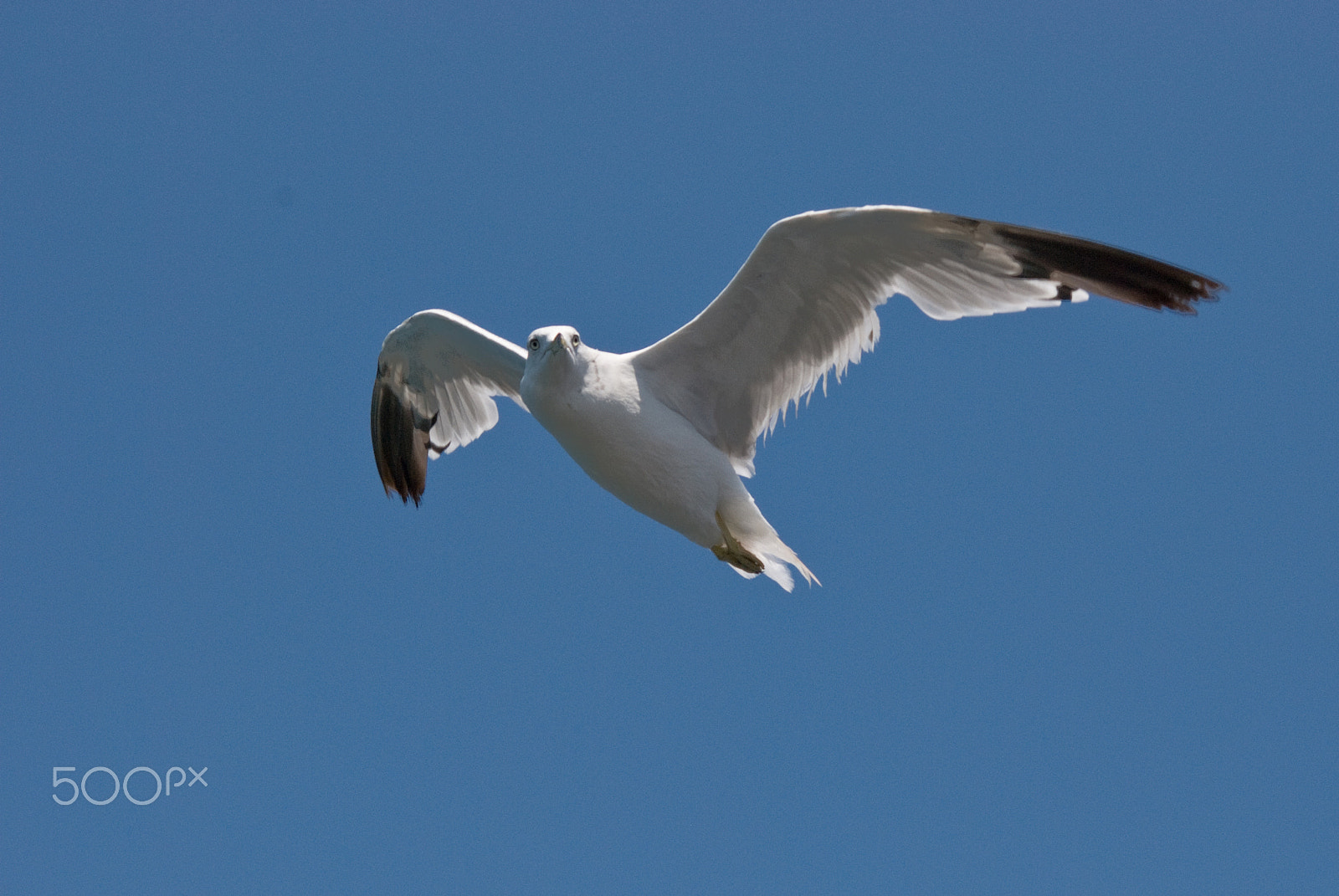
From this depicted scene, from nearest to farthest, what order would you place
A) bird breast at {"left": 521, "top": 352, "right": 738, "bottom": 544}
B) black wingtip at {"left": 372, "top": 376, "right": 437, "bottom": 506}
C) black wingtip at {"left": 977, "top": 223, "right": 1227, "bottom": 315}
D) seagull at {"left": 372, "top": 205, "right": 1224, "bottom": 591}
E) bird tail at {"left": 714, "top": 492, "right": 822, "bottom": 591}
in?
black wingtip at {"left": 977, "top": 223, "right": 1227, "bottom": 315} < seagull at {"left": 372, "top": 205, "right": 1224, "bottom": 591} < bird breast at {"left": 521, "top": 352, "right": 738, "bottom": 544} < bird tail at {"left": 714, "top": 492, "right": 822, "bottom": 591} < black wingtip at {"left": 372, "top": 376, "right": 437, "bottom": 506}

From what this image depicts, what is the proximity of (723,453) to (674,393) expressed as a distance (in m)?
0.58

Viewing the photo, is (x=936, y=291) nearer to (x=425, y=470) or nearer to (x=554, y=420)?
(x=554, y=420)

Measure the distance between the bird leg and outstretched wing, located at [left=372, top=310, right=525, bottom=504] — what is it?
7.20 ft

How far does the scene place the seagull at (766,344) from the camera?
8.67 m

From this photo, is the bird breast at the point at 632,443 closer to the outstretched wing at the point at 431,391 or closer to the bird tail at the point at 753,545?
the bird tail at the point at 753,545

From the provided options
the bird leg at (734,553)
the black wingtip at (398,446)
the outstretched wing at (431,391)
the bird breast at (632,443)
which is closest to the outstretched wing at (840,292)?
the bird breast at (632,443)

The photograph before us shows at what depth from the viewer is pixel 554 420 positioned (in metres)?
9.12

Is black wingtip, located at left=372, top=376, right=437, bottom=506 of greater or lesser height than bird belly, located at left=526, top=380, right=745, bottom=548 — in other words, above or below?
above

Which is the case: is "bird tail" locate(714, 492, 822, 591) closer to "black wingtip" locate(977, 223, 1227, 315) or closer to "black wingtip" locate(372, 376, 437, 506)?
"black wingtip" locate(977, 223, 1227, 315)

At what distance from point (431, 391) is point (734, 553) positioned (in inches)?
134

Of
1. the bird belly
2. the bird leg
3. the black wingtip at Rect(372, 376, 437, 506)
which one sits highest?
the black wingtip at Rect(372, 376, 437, 506)

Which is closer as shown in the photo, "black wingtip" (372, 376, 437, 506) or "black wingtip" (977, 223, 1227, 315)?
"black wingtip" (977, 223, 1227, 315)

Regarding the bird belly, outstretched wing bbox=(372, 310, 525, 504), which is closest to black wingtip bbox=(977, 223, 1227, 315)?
the bird belly

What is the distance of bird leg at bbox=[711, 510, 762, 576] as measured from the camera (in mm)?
9711
